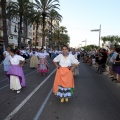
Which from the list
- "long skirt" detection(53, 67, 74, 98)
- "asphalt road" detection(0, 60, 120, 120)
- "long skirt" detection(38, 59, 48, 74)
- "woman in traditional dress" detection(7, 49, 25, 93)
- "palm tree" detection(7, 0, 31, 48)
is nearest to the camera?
"asphalt road" detection(0, 60, 120, 120)

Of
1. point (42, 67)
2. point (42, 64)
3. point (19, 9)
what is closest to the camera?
point (42, 67)

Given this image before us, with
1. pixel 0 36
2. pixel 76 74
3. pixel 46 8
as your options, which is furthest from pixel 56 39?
pixel 76 74

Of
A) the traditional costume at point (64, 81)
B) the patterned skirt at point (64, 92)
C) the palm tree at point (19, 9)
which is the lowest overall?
the patterned skirt at point (64, 92)

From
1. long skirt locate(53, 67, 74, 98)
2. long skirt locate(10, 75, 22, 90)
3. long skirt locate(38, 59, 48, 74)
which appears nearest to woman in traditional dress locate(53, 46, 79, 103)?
long skirt locate(53, 67, 74, 98)

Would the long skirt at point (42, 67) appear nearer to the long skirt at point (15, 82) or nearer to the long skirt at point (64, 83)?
the long skirt at point (15, 82)

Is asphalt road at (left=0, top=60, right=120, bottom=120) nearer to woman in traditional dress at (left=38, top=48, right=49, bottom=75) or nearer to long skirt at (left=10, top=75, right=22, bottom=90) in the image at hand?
long skirt at (left=10, top=75, right=22, bottom=90)

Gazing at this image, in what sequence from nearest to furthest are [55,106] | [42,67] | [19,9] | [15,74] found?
[55,106] < [15,74] < [42,67] < [19,9]

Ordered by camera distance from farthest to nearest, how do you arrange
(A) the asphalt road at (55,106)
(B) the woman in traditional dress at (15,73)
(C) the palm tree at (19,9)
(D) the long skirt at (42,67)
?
(C) the palm tree at (19,9)
(D) the long skirt at (42,67)
(B) the woman in traditional dress at (15,73)
(A) the asphalt road at (55,106)

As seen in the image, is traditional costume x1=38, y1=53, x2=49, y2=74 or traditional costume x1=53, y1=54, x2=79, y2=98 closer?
traditional costume x1=53, y1=54, x2=79, y2=98

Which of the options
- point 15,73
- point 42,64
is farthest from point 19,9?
point 15,73

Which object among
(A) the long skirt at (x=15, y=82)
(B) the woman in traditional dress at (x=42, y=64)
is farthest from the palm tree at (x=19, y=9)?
(A) the long skirt at (x=15, y=82)

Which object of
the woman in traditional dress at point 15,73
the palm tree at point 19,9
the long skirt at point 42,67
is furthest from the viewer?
the palm tree at point 19,9

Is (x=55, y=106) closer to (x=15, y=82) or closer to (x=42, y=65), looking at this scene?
(x=15, y=82)

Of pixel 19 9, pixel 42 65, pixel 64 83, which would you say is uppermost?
pixel 19 9
